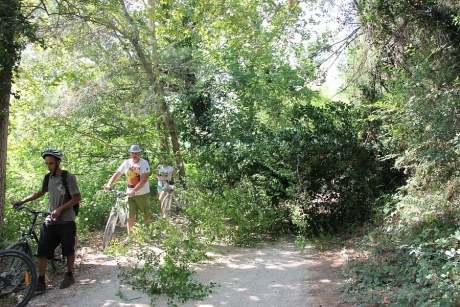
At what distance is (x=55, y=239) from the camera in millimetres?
5625

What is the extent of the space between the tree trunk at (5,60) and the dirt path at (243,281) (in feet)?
5.38

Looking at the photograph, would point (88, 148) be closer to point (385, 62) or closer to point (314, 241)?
point (314, 241)

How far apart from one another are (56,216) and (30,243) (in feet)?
2.73

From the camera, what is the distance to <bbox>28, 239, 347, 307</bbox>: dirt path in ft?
16.3

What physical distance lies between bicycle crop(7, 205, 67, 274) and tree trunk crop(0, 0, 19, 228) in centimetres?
75

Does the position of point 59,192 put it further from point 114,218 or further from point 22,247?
point 114,218

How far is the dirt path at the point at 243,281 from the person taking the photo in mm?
4953

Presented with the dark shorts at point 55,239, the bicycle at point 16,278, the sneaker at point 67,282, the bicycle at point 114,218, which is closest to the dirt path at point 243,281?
the sneaker at point 67,282

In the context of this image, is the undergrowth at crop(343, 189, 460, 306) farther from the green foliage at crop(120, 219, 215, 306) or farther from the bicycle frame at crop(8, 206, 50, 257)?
the bicycle frame at crop(8, 206, 50, 257)

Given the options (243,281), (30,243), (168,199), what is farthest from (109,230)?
(243,281)

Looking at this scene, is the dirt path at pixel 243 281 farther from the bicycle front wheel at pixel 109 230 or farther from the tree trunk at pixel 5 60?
the tree trunk at pixel 5 60

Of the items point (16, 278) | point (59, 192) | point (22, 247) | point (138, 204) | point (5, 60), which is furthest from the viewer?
point (138, 204)

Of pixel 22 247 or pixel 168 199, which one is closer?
pixel 22 247

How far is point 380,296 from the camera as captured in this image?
446 centimetres
